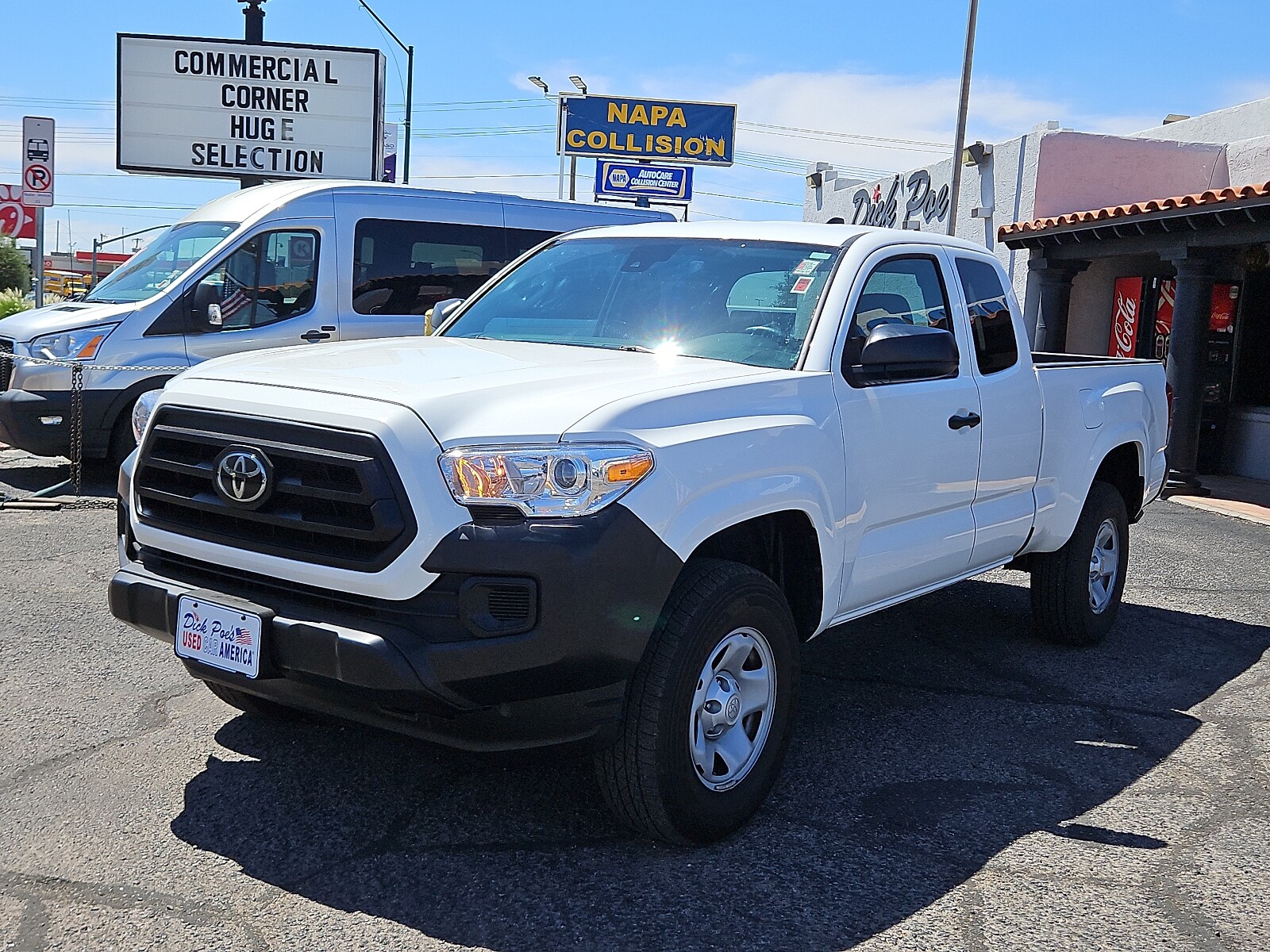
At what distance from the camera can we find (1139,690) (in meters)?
5.61

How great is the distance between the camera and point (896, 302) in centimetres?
485

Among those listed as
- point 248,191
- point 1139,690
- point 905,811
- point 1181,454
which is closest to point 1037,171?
point 1181,454

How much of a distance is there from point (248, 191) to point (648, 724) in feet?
27.9

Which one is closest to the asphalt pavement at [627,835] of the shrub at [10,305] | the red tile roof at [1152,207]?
the red tile roof at [1152,207]

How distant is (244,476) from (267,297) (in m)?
7.08

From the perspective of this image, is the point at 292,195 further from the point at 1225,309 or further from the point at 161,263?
the point at 1225,309

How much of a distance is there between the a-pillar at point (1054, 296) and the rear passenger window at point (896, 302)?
11566 mm

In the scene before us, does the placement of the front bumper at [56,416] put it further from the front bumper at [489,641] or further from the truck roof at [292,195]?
the front bumper at [489,641]

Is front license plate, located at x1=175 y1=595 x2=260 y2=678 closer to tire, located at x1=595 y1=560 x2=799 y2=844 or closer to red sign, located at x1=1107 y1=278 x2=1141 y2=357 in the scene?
tire, located at x1=595 y1=560 x2=799 y2=844

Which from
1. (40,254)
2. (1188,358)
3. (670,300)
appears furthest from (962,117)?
(670,300)

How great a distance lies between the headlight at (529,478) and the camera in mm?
3266

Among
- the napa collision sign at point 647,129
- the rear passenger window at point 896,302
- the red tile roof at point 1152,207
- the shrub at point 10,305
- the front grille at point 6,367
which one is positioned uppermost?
the napa collision sign at point 647,129

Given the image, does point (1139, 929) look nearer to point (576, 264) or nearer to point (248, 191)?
point (576, 264)

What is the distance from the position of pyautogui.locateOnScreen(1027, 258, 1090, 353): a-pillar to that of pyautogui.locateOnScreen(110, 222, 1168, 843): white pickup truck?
11791 mm
